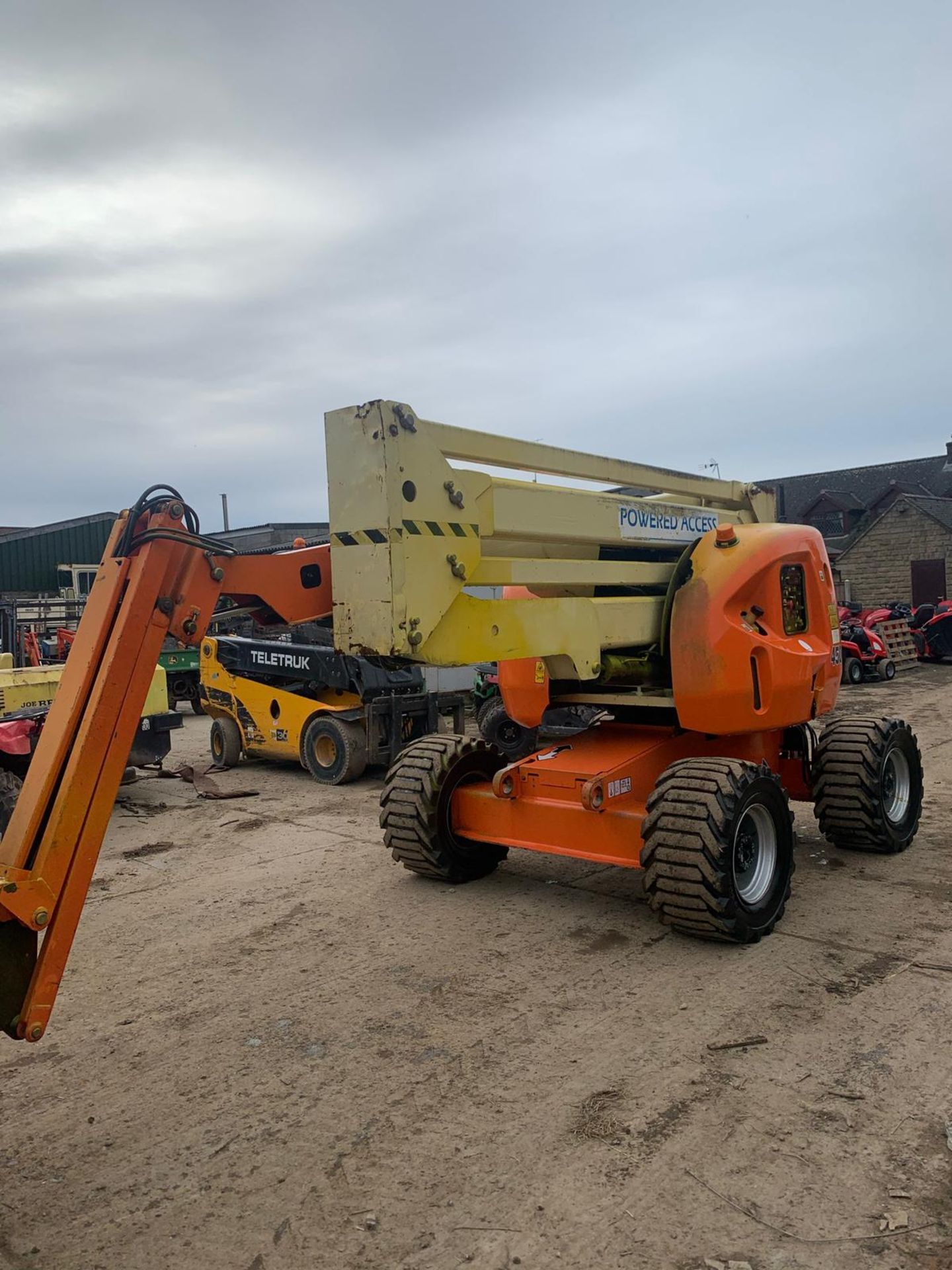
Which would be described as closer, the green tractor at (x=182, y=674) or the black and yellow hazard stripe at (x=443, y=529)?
the black and yellow hazard stripe at (x=443, y=529)

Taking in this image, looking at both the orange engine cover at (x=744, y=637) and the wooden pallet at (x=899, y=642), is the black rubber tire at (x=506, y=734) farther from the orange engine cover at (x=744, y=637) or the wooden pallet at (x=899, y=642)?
the wooden pallet at (x=899, y=642)

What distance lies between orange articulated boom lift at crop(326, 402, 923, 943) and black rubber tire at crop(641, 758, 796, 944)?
1cm

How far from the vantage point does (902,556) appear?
101 ft

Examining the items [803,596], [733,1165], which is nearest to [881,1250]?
[733,1165]

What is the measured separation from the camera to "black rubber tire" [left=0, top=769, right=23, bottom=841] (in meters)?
7.34

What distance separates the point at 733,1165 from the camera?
2.91 meters

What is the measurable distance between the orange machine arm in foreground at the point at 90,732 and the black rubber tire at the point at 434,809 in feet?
8.39

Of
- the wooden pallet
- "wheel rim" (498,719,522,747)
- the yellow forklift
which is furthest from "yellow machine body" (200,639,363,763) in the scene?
the wooden pallet

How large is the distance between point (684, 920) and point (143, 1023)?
98.8 inches

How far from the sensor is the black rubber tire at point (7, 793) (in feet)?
24.1

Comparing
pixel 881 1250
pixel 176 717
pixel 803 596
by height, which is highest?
pixel 803 596

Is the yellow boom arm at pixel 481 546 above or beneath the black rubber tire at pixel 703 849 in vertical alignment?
above

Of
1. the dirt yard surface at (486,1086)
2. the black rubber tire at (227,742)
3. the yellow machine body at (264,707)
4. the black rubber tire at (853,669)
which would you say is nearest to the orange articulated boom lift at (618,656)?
the dirt yard surface at (486,1086)

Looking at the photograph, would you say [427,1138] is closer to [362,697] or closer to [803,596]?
[803,596]
